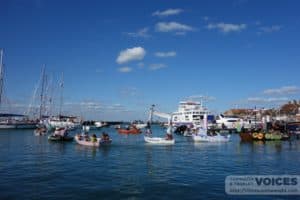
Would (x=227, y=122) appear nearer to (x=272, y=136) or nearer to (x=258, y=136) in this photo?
(x=272, y=136)

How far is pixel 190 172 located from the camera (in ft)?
113

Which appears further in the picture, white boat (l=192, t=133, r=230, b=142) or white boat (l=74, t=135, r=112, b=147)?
white boat (l=192, t=133, r=230, b=142)

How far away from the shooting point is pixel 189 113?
18000cm

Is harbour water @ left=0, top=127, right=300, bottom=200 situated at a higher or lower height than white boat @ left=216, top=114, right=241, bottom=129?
lower

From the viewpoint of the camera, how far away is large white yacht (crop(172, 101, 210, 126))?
174512mm

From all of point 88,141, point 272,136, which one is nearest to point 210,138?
point 272,136

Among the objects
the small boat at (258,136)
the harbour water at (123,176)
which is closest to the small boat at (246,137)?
the small boat at (258,136)

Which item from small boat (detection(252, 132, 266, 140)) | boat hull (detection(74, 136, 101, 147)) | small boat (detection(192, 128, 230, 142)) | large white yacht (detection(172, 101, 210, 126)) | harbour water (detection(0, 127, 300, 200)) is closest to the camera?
harbour water (detection(0, 127, 300, 200))

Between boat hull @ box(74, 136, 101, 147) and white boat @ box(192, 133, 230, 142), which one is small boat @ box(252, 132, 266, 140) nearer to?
white boat @ box(192, 133, 230, 142)

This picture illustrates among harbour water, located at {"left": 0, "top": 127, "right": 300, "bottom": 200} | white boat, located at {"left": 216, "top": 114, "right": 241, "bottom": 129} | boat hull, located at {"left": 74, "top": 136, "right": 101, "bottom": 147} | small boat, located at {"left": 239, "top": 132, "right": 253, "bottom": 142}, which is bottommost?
harbour water, located at {"left": 0, "top": 127, "right": 300, "bottom": 200}

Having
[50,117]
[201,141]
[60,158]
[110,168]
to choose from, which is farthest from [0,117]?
[110,168]

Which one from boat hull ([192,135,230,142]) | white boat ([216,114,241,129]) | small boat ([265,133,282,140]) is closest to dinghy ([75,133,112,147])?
boat hull ([192,135,230,142])

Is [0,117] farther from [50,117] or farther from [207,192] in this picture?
[207,192]

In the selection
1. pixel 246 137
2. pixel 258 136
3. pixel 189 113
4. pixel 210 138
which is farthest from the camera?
pixel 189 113
